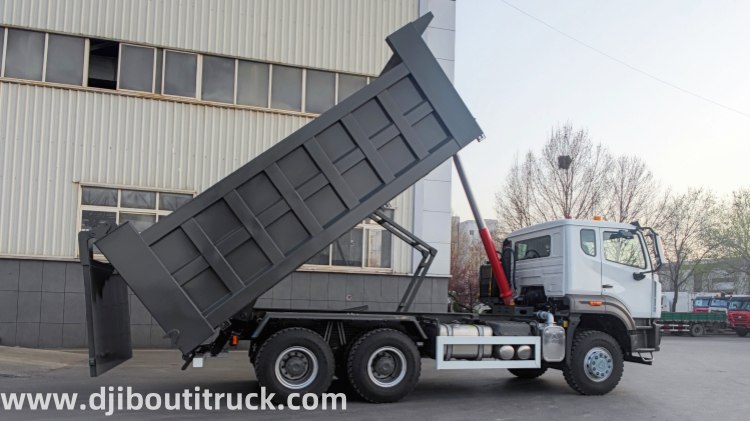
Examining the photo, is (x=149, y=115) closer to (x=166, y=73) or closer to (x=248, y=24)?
(x=166, y=73)

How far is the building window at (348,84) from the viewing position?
653 inches

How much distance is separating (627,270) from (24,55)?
42.7 feet

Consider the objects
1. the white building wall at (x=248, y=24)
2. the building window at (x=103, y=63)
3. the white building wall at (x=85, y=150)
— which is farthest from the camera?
the building window at (x=103, y=63)

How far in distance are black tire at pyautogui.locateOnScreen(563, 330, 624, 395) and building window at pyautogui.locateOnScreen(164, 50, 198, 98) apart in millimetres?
10356

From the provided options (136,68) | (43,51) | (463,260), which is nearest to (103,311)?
(136,68)

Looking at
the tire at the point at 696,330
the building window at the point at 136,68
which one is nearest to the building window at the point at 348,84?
the building window at the point at 136,68

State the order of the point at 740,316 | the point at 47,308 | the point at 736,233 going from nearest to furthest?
the point at 47,308, the point at 740,316, the point at 736,233

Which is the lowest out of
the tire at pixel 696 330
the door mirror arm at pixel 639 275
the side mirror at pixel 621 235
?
the tire at pixel 696 330

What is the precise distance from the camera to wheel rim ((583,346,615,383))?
9.97 metres

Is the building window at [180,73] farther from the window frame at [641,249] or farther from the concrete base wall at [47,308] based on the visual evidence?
the window frame at [641,249]

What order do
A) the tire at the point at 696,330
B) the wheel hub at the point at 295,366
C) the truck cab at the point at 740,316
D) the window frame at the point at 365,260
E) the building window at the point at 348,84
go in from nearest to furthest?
the wheel hub at the point at 295,366 < the window frame at the point at 365,260 < the building window at the point at 348,84 < the tire at the point at 696,330 < the truck cab at the point at 740,316

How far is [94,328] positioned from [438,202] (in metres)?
10.5

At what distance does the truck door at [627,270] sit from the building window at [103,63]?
1114cm

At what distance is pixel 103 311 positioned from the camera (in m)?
8.05
